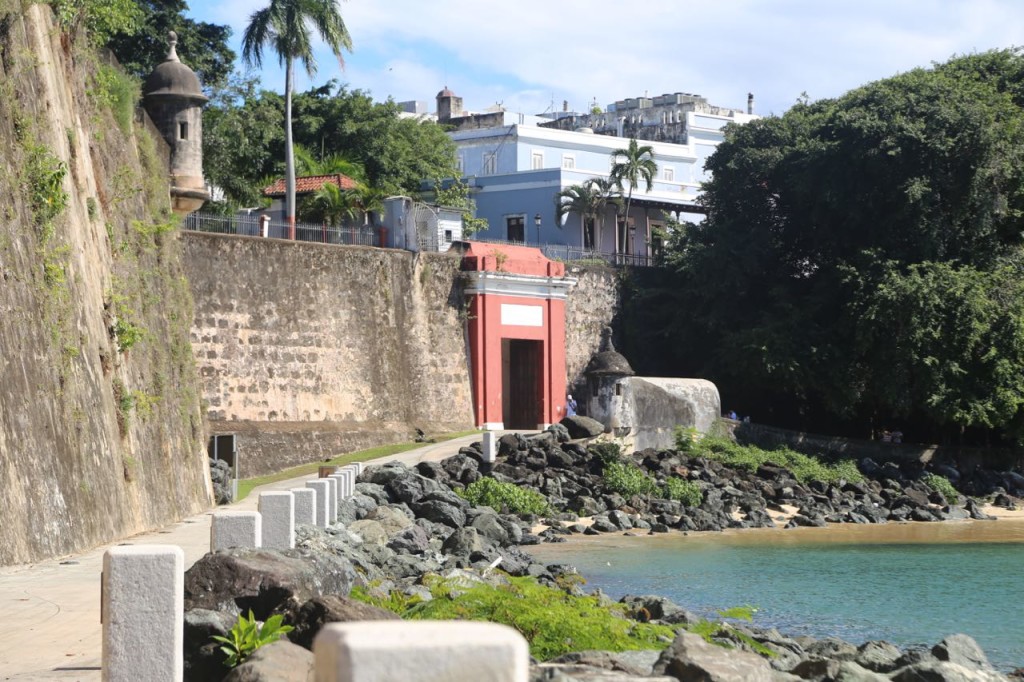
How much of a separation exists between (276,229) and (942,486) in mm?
17651

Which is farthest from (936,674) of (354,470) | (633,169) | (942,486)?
(633,169)

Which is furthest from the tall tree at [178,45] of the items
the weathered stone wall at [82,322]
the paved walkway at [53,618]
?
the paved walkway at [53,618]

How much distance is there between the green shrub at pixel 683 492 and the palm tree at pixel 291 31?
1251 cm

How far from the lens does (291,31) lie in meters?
36.7

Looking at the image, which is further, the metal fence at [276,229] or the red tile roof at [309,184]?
the red tile roof at [309,184]

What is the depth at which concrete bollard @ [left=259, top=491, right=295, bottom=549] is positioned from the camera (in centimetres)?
1209

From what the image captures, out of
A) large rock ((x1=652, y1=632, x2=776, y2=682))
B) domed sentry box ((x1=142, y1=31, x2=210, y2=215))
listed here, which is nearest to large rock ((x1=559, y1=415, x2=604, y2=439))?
domed sentry box ((x1=142, y1=31, x2=210, y2=215))

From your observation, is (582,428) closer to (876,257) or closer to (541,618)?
(876,257)

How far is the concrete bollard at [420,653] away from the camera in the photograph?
3316 mm

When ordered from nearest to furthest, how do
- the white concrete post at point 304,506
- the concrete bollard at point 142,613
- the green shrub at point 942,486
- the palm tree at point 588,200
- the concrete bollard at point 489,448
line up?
the concrete bollard at point 142,613 → the white concrete post at point 304,506 → the concrete bollard at point 489,448 → the green shrub at point 942,486 → the palm tree at point 588,200

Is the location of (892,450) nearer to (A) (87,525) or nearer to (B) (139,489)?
(B) (139,489)

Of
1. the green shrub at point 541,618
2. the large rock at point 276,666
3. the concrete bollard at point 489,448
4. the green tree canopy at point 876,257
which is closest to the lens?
the large rock at point 276,666

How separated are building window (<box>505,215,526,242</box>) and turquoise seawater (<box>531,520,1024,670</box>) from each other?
75.9 feet

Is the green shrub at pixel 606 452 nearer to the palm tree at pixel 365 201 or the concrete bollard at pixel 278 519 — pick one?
the palm tree at pixel 365 201
